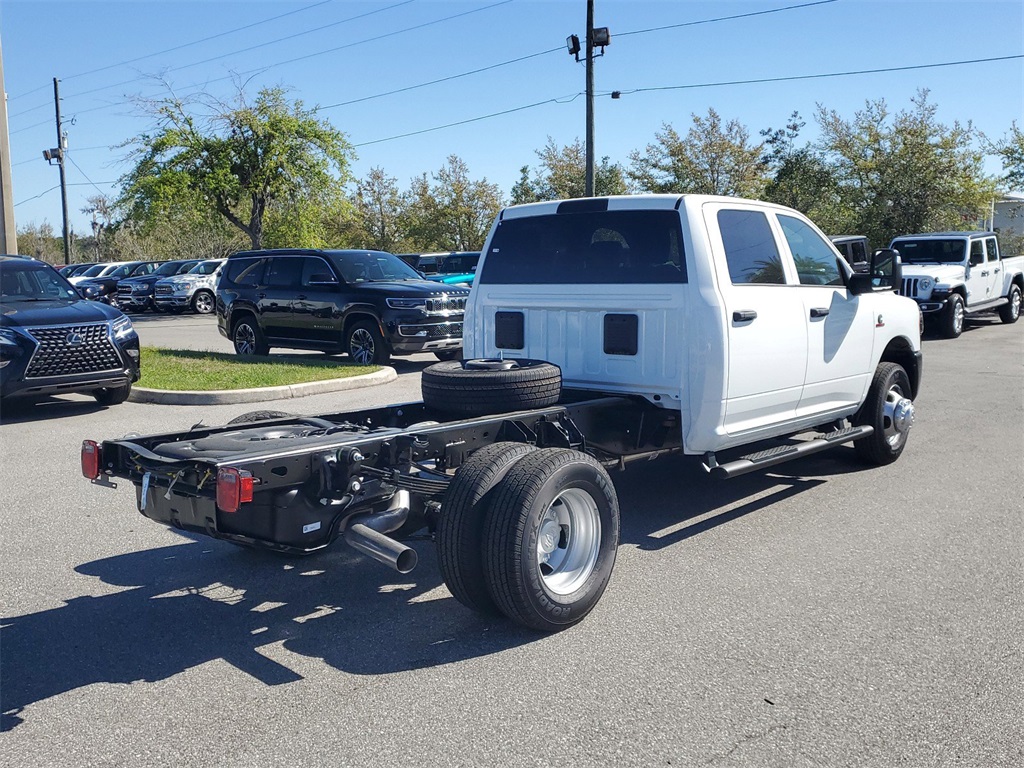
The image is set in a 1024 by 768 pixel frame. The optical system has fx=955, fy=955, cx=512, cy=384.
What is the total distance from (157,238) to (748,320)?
53125mm

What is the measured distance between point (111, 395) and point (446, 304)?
5183 millimetres

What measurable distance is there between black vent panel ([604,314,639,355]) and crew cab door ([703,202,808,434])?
1.85 ft

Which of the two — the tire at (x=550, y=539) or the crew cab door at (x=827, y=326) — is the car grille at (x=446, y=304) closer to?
the crew cab door at (x=827, y=326)

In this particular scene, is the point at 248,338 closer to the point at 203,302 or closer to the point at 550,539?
the point at 550,539

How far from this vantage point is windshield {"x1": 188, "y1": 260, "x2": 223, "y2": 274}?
3145 centimetres

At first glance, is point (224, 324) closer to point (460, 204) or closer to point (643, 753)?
point (643, 753)

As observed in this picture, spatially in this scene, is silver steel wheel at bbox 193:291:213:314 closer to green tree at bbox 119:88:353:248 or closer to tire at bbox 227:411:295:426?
green tree at bbox 119:88:353:248

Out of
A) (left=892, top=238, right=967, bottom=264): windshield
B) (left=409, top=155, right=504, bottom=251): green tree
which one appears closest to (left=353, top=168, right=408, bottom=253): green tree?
(left=409, top=155, right=504, bottom=251): green tree

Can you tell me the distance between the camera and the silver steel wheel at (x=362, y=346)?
14.6 meters

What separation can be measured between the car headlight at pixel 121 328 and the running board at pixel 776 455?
7504mm

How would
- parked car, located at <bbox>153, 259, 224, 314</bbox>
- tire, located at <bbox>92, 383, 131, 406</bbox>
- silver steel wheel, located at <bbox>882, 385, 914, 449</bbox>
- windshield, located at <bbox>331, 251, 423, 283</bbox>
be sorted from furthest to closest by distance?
parked car, located at <bbox>153, 259, 224, 314</bbox>
windshield, located at <bbox>331, 251, 423, 283</bbox>
tire, located at <bbox>92, 383, 131, 406</bbox>
silver steel wheel, located at <bbox>882, 385, 914, 449</bbox>

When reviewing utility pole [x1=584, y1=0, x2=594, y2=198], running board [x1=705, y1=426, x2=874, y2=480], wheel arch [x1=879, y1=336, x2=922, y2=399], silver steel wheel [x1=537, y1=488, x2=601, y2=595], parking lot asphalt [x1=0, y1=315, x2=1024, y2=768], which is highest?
utility pole [x1=584, y1=0, x2=594, y2=198]

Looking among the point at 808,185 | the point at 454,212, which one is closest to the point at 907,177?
the point at 808,185

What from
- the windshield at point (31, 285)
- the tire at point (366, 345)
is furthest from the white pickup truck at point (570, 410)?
the tire at point (366, 345)
